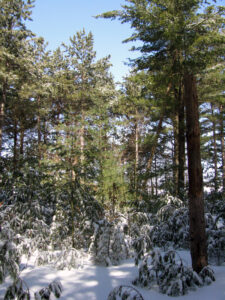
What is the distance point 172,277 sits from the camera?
4031 millimetres

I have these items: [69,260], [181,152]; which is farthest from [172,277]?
[181,152]

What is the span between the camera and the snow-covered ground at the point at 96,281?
381 cm

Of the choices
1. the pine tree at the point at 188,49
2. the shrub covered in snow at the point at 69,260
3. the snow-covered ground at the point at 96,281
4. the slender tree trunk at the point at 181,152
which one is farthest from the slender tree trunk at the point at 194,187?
the slender tree trunk at the point at 181,152

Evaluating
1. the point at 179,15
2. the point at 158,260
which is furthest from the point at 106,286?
the point at 179,15

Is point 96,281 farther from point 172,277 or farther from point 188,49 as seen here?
point 188,49

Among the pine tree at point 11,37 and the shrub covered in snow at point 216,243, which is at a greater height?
the pine tree at point 11,37

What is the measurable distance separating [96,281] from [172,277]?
1507mm

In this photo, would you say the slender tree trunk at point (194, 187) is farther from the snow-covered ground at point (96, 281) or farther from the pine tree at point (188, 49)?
the snow-covered ground at point (96, 281)

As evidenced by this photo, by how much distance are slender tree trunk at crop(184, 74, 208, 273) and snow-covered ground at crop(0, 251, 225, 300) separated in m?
0.34

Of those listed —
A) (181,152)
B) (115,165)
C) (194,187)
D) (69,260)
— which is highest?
(181,152)

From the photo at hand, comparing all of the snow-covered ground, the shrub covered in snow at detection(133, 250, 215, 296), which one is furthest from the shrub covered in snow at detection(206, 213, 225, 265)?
the shrub covered in snow at detection(133, 250, 215, 296)

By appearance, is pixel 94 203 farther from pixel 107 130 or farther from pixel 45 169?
pixel 107 130

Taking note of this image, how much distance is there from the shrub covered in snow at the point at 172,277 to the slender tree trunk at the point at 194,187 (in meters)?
0.36

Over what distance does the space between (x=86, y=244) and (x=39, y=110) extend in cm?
1219
